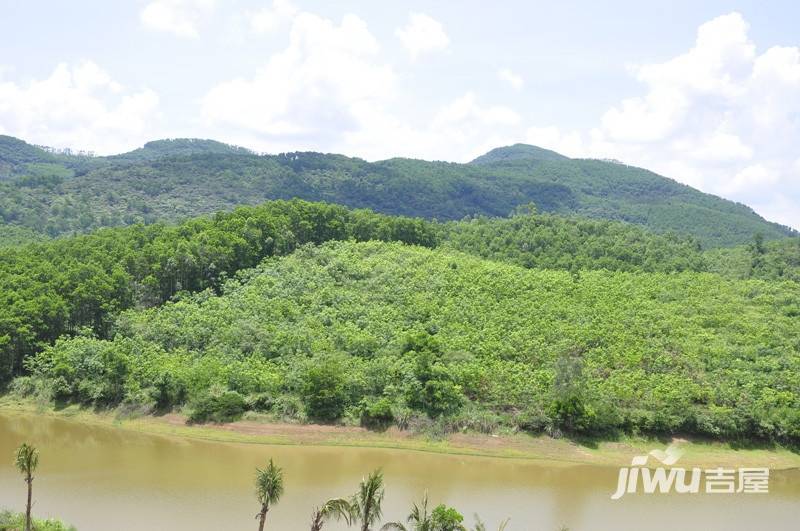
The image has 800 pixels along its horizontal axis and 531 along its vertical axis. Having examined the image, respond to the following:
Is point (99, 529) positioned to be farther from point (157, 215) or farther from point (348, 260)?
point (157, 215)

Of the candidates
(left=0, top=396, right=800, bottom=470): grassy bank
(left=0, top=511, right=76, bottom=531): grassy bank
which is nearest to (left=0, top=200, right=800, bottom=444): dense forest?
(left=0, top=396, right=800, bottom=470): grassy bank

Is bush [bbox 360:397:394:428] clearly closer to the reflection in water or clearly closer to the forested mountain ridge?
the reflection in water

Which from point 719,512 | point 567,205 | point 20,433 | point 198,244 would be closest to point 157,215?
point 198,244

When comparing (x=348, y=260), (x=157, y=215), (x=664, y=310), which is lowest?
(x=664, y=310)

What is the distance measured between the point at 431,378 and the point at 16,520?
2123 centimetres

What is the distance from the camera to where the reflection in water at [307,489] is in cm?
2645

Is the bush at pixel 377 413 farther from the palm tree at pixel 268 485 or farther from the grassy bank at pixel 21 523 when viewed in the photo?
the palm tree at pixel 268 485

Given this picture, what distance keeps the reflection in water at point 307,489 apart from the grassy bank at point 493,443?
69cm

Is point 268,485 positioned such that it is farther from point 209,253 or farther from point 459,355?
point 209,253

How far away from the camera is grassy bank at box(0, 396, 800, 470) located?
35.6 meters

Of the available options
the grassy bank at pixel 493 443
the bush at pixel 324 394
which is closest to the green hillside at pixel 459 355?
the bush at pixel 324 394

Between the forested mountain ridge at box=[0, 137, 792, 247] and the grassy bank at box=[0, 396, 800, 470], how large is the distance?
63139 millimetres

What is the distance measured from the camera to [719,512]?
2866 centimetres

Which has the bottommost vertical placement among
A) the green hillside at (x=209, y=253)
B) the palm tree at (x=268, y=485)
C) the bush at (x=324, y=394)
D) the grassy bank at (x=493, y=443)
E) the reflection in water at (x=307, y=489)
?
the reflection in water at (x=307, y=489)
